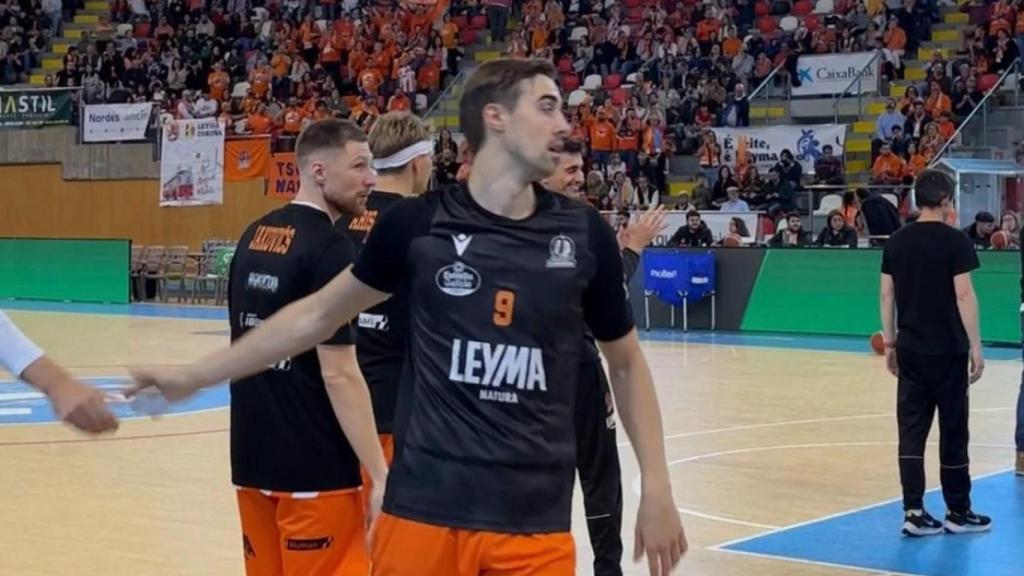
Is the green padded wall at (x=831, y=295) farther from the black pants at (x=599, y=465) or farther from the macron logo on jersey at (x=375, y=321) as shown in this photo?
the macron logo on jersey at (x=375, y=321)

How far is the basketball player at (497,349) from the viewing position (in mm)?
4148

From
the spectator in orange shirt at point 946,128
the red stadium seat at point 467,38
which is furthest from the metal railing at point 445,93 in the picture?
the spectator in orange shirt at point 946,128

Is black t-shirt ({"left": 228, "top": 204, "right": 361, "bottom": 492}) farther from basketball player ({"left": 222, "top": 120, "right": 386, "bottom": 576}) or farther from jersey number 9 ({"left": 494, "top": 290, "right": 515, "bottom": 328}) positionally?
jersey number 9 ({"left": 494, "top": 290, "right": 515, "bottom": 328})

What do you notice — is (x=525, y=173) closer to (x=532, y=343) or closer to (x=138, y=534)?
(x=532, y=343)

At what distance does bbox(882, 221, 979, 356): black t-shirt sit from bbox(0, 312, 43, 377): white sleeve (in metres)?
5.95

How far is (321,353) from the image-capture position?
5207mm

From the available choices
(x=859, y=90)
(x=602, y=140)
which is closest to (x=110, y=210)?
(x=602, y=140)

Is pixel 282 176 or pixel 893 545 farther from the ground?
pixel 282 176

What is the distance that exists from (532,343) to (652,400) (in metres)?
0.39

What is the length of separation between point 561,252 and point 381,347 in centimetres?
209

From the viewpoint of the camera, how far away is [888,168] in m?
25.8

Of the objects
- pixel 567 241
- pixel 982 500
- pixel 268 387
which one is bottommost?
pixel 982 500

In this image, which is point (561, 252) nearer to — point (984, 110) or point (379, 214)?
point (379, 214)

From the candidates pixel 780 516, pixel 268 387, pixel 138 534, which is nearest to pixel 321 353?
pixel 268 387
